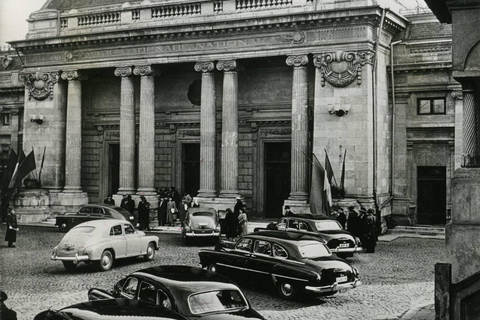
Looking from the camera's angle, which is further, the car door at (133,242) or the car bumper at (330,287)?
the car door at (133,242)

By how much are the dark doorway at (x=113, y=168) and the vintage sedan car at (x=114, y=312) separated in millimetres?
28750

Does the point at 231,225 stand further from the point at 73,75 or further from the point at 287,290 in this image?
the point at 73,75

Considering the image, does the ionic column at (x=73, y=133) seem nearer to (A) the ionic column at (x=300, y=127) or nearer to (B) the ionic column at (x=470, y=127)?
(A) the ionic column at (x=300, y=127)

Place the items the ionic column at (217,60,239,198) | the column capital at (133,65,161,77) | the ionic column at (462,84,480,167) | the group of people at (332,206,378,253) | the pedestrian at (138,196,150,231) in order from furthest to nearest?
the column capital at (133,65,161,77)
the ionic column at (217,60,239,198)
the pedestrian at (138,196,150,231)
the group of people at (332,206,378,253)
the ionic column at (462,84,480,167)

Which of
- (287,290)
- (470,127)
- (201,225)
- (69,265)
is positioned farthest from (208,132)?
(470,127)

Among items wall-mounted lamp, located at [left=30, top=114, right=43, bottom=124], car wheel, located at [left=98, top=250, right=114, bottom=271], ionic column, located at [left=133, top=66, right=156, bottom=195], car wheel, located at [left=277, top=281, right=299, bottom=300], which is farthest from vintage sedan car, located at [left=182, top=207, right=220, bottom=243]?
wall-mounted lamp, located at [left=30, top=114, right=43, bottom=124]

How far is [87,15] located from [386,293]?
25.7 m

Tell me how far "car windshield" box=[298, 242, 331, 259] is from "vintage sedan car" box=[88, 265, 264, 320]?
430 cm

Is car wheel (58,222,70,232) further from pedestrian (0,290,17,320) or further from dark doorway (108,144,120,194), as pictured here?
pedestrian (0,290,17,320)

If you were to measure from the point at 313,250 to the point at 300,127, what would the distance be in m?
14.6

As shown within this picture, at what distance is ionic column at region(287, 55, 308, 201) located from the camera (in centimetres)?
2938

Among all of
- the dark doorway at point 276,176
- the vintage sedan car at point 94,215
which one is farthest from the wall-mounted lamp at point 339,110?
the vintage sedan car at point 94,215

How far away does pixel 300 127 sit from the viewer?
96.8 feet

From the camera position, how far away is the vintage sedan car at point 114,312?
7.96m
